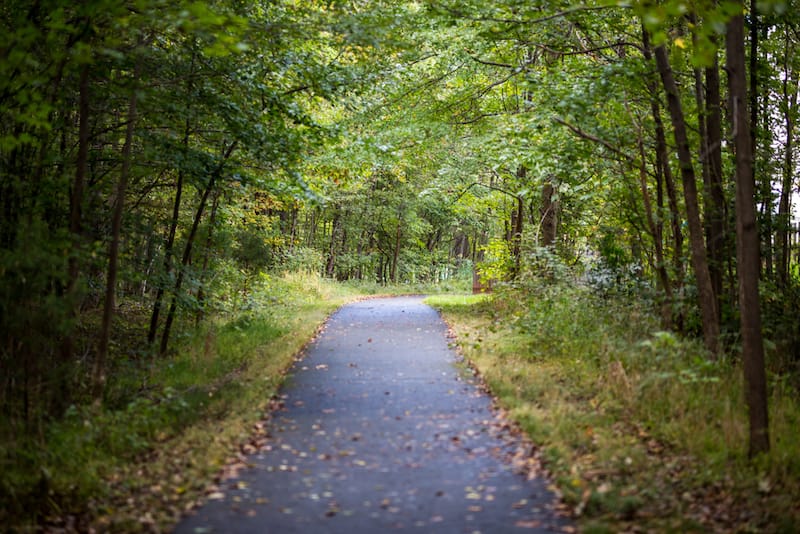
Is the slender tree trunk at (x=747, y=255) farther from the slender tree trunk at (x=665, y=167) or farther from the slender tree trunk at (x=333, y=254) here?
the slender tree trunk at (x=333, y=254)

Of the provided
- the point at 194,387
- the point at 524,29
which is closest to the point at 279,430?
the point at 194,387

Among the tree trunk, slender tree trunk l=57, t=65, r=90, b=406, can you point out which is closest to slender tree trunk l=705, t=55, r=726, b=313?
the tree trunk

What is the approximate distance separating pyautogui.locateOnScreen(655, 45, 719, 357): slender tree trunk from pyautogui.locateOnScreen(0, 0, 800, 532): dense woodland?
0.03 metres

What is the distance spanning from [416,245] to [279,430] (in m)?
39.7

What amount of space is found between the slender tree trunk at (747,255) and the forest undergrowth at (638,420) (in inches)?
16.3

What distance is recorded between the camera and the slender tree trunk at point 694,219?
951 cm

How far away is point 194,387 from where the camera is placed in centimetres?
945

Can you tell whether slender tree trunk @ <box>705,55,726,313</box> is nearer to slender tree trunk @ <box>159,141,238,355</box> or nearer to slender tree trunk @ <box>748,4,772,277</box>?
slender tree trunk @ <box>748,4,772,277</box>

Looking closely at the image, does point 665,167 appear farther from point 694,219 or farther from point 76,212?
point 76,212

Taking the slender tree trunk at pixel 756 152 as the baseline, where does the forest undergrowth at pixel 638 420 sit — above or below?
below

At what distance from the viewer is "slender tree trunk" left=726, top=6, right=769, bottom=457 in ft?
20.4

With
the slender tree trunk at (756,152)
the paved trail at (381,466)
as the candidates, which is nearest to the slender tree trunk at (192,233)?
the paved trail at (381,466)

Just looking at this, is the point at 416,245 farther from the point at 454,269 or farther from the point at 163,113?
the point at 163,113

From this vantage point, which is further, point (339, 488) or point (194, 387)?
point (194, 387)
